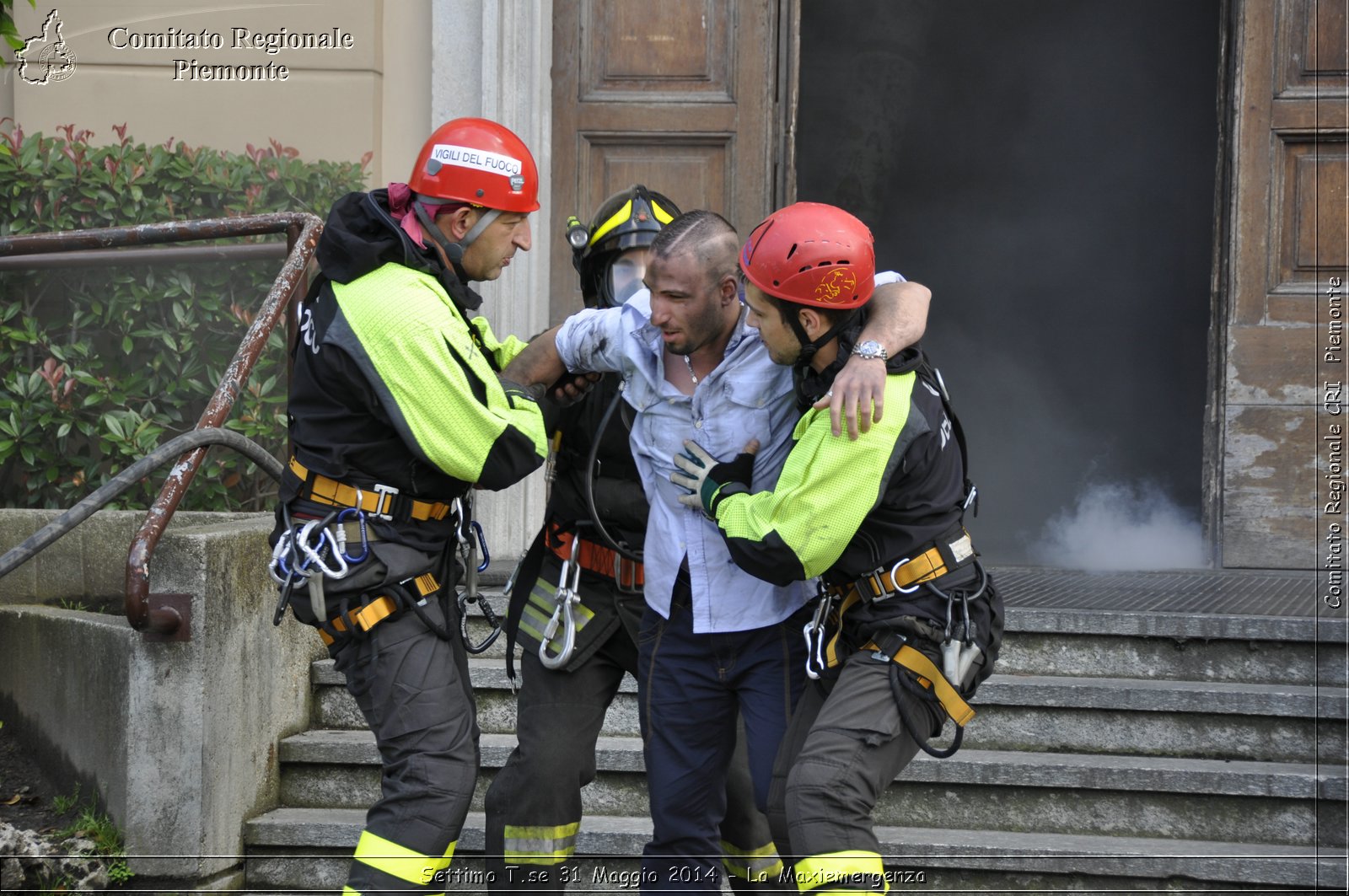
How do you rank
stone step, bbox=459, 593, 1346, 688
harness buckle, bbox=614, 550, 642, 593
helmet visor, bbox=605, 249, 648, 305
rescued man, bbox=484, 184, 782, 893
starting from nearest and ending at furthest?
rescued man, bbox=484, 184, 782, 893
harness buckle, bbox=614, 550, 642, 593
helmet visor, bbox=605, 249, 648, 305
stone step, bbox=459, 593, 1346, 688

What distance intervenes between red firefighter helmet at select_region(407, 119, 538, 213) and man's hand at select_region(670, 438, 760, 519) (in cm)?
78

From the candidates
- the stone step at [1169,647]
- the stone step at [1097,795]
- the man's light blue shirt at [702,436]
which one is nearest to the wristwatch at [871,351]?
the man's light blue shirt at [702,436]

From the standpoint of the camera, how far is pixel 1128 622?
4.84 m

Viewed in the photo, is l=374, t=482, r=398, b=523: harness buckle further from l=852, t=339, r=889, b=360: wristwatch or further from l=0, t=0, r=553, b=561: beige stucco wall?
l=0, t=0, r=553, b=561: beige stucco wall

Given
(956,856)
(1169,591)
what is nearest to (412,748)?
(956,856)

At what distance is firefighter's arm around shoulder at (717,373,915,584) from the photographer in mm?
2992

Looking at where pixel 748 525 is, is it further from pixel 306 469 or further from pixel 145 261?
pixel 145 261

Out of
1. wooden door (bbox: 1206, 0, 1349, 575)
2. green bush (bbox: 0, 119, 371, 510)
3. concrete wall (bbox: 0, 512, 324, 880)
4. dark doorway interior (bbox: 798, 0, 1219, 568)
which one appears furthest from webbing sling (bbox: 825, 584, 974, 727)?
dark doorway interior (bbox: 798, 0, 1219, 568)

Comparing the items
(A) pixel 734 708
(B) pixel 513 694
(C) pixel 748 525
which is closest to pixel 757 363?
(C) pixel 748 525

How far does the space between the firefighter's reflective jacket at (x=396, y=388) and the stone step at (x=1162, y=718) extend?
179 centimetres

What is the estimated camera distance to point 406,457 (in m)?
3.32

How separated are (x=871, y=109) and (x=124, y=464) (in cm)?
717

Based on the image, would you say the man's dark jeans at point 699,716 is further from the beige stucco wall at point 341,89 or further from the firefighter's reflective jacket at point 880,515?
the beige stucco wall at point 341,89

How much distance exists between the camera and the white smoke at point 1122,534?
682 centimetres
